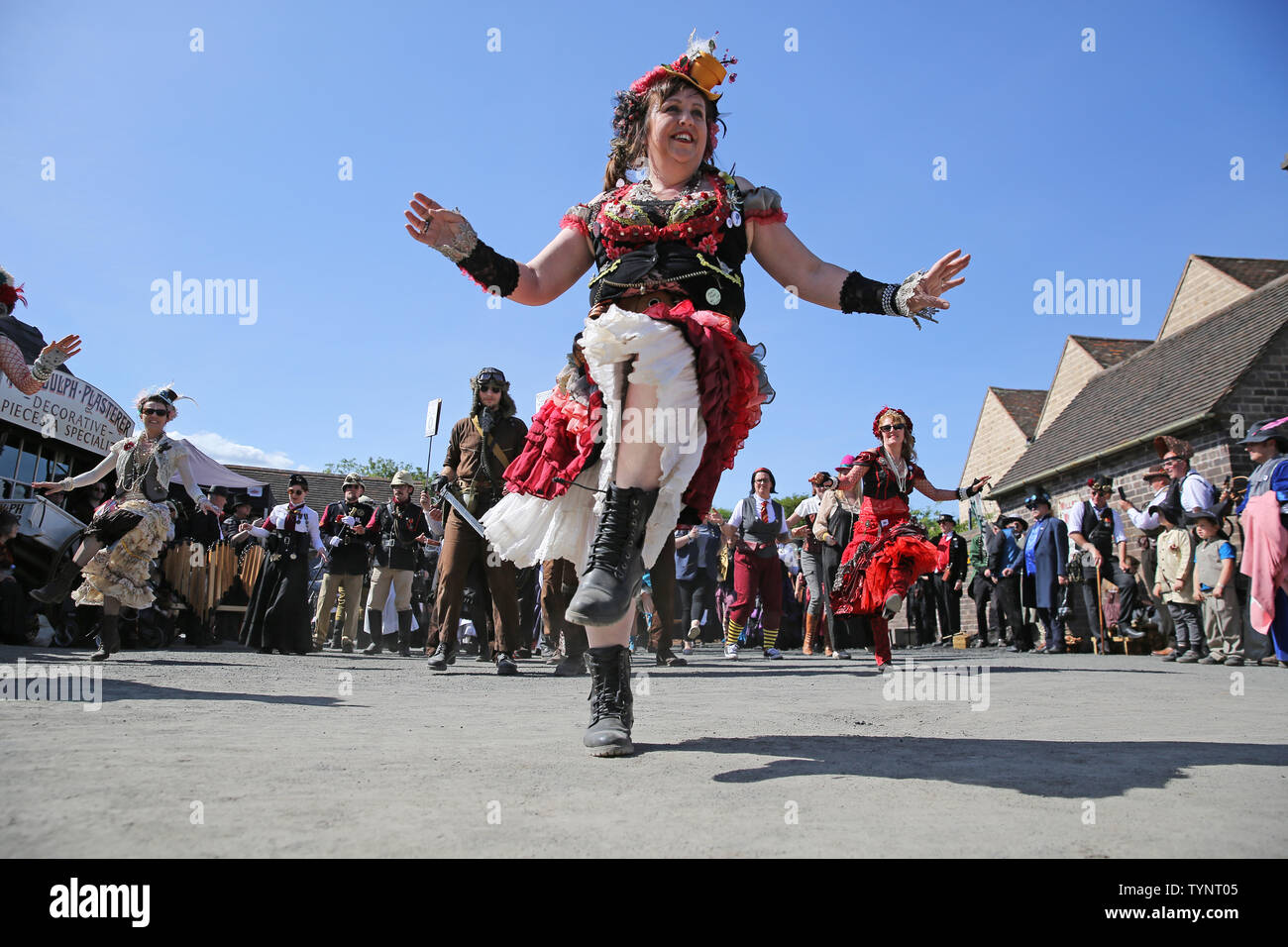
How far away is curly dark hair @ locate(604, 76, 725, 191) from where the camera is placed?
11.4 feet

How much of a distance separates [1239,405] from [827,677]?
503 inches

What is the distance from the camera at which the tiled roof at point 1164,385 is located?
1689 centimetres

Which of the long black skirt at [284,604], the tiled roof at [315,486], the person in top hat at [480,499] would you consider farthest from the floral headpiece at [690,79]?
the tiled roof at [315,486]

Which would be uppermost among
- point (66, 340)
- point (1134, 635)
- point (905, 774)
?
point (66, 340)

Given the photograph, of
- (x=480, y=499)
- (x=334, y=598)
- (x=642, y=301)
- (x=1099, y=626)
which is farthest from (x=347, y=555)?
(x=1099, y=626)

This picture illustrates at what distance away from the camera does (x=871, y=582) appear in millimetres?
7480

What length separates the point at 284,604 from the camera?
10375 mm

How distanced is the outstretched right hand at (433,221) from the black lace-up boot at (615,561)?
1209mm

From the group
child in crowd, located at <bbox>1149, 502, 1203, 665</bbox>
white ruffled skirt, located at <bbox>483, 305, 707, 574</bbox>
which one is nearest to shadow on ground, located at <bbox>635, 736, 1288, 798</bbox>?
white ruffled skirt, located at <bbox>483, 305, 707, 574</bbox>

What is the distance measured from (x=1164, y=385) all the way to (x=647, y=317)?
21.2m

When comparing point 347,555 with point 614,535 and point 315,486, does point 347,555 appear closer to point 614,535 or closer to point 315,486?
point 614,535

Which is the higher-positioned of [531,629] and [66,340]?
[66,340]
